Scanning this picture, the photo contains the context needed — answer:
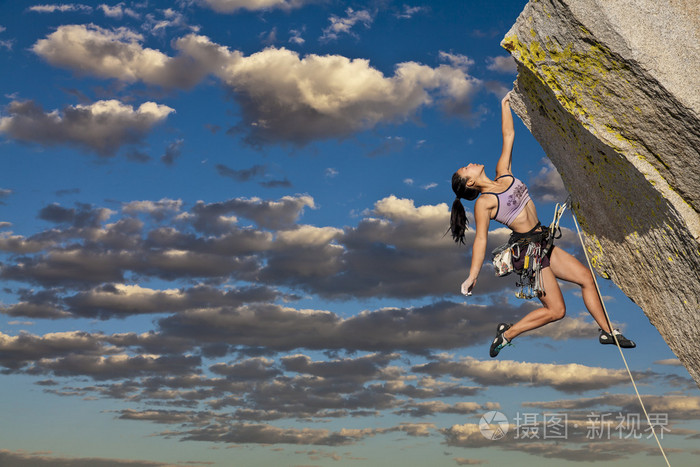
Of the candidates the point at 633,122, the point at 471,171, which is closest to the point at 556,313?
the point at 471,171

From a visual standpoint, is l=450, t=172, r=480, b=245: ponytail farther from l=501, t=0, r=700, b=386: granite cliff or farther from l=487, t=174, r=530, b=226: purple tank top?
l=501, t=0, r=700, b=386: granite cliff

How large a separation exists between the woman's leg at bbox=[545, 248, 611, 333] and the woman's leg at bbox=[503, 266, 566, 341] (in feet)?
0.39

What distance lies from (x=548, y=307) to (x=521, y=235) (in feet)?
2.81

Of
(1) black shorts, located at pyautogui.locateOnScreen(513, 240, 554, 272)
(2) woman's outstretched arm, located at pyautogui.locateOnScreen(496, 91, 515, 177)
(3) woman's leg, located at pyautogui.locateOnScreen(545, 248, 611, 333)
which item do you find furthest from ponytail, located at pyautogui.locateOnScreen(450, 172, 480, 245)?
(3) woman's leg, located at pyautogui.locateOnScreen(545, 248, 611, 333)

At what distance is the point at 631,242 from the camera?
676cm

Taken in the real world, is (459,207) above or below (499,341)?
above

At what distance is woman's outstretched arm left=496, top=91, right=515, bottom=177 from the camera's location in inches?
288

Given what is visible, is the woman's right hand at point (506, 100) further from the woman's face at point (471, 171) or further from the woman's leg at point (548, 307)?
the woman's leg at point (548, 307)

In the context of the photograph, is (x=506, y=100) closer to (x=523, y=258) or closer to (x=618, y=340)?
(x=523, y=258)

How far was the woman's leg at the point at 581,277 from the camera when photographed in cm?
717

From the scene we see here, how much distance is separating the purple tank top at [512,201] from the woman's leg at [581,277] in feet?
2.06

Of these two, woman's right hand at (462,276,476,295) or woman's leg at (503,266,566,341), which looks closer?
woman's right hand at (462,276,476,295)

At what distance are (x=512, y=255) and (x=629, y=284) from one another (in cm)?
136

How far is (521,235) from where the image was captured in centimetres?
729
